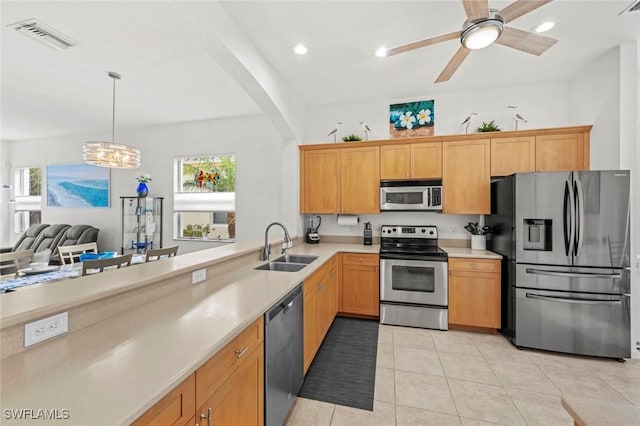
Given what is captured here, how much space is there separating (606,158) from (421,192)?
6.13 feet

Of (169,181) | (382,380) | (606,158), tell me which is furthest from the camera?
(169,181)

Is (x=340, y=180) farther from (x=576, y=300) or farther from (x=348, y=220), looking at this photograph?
(x=576, y=300)

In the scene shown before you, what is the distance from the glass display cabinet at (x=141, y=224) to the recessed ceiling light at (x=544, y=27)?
18.8 ft

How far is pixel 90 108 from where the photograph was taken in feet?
14.1

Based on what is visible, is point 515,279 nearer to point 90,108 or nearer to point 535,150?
point 535,150

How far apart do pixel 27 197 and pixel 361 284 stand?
7634mm

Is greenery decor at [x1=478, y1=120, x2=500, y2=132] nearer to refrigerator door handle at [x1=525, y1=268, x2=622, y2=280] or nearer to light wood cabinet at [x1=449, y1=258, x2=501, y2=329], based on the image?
light wood cabinet at [x1=449, y1=258, x2=501, y2=329]

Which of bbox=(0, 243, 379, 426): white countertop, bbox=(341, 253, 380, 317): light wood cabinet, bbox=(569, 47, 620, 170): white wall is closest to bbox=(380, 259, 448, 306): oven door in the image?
bbox=(341, 253, 380, 317): light wood cabinet

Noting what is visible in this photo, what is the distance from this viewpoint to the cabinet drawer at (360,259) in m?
3.48

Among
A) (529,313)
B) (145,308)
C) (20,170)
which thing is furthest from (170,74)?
(20,170)

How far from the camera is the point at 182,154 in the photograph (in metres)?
5.00

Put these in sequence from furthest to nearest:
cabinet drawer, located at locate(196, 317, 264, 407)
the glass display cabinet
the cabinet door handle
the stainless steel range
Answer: the glass display cabinet < the stainless steel range < the cabinet door handle < cabinet drawer, located at locate(196, 317, 264, 407)

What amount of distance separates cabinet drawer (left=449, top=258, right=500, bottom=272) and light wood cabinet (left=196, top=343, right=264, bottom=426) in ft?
8.48

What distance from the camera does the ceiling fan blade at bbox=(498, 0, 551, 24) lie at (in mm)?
1717
